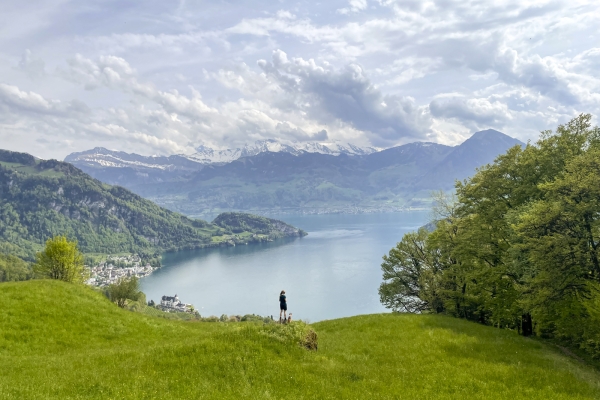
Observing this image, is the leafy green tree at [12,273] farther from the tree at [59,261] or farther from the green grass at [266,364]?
the green grass at [266,364]

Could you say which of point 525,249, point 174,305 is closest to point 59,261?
point 525,249

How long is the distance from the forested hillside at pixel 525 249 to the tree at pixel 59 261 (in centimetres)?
4900

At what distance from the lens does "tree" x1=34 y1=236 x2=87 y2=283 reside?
2298 inches

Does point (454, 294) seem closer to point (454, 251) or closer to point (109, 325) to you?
point (454, 251)

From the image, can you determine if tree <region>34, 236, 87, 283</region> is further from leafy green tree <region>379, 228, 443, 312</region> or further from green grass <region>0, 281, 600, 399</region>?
leafy green tree <region>379, 228, 443, 312</region>

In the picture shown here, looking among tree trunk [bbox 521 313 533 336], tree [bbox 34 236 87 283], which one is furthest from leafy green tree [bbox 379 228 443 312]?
tree [bbox 34 236 87 283]

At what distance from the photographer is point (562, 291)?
85.3ft

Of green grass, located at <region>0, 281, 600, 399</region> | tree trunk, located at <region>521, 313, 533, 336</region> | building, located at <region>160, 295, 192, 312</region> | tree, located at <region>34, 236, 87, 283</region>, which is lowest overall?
building, located at <region>160, 295, 192, 312</region>

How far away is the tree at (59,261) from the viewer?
58.4 metres

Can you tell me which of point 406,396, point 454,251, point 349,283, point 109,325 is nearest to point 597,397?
point 406,396

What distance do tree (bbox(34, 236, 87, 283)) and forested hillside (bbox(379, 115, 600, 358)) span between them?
1929 inches

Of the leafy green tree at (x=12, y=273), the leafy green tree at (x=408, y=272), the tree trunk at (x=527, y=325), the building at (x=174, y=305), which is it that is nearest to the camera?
the tree trunk at (x=527, y=325)

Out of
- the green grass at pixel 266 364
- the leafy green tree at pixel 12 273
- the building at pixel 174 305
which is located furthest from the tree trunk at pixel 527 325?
the leafy green tree at pixel 12 273

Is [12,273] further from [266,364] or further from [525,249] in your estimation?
[525,249]
